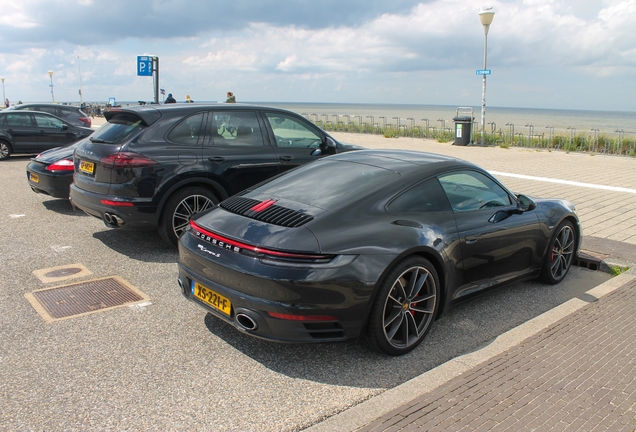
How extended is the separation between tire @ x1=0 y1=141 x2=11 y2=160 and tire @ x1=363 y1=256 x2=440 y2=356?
15.3 m

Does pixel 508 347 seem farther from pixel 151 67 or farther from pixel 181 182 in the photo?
pixel 151 67

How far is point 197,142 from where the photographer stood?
260 inches

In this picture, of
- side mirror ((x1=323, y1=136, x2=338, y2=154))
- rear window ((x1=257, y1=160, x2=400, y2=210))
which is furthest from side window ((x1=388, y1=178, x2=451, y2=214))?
side mirror ((x1=323, y1=136, x2=338, y2=154))

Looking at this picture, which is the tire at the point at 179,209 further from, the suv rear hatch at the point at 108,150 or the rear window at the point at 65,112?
the rear window at the point at 65,112

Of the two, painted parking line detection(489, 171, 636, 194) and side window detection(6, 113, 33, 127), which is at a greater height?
side window detection(6, 113, 33, 127)

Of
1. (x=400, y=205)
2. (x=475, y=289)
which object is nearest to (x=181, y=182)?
(x=400, y=205)

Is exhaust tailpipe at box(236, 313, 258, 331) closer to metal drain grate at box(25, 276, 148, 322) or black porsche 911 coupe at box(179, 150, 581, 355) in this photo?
black porsche 911 coupe at box(179, 150, 581, 355)

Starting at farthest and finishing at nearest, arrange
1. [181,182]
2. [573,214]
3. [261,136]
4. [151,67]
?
[151,67]
[261,136]
[181,182]
[573,214]

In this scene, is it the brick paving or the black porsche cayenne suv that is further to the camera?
the black porsche cayenne suv

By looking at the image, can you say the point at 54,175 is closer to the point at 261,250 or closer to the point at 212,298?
the point at 212,298

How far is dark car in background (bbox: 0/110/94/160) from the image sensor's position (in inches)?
625

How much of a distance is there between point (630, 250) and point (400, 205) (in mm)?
4001

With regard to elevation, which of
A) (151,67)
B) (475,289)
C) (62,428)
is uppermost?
(151,67)

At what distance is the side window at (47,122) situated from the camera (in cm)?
1633
